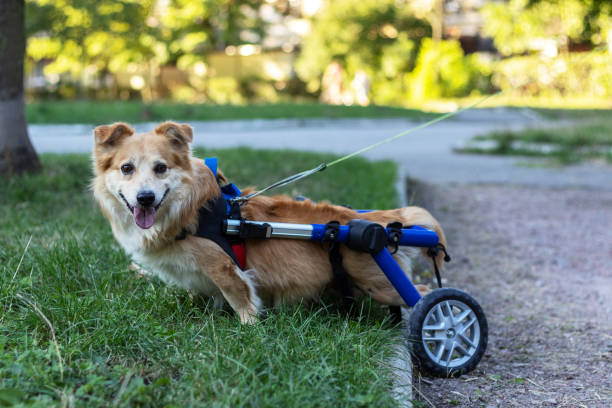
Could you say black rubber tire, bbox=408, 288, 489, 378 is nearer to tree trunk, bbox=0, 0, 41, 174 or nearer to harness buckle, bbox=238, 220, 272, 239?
harness buckle, bbox=238, 220, 272, 239

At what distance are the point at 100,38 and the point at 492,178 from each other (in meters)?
18.4

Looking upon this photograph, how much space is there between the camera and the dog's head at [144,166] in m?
3.07

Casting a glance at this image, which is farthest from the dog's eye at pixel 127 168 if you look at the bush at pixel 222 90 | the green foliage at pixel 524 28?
the bush at pixel 222 90

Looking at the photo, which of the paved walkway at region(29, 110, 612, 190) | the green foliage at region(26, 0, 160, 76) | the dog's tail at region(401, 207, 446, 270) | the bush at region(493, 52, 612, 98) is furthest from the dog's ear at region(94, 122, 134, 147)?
the bush at region(493, 52, 612, 98)

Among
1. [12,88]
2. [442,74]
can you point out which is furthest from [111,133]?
[442,74]

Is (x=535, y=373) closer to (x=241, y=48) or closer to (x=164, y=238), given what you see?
(x=164, y=238)

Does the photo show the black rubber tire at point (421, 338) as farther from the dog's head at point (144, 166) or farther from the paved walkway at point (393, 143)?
the paved walkway at point (393, 143)

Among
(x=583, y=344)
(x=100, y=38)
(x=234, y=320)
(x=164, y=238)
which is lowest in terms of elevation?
(x=583, y=344)

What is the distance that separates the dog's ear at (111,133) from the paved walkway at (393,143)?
658 centimetres

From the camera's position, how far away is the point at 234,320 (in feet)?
10.5

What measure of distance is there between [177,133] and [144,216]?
1.71 feet

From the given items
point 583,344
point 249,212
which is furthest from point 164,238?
point 583,344

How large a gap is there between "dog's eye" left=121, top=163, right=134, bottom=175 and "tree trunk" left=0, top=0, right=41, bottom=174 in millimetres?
3668

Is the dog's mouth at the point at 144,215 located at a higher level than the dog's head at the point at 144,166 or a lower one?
lower
